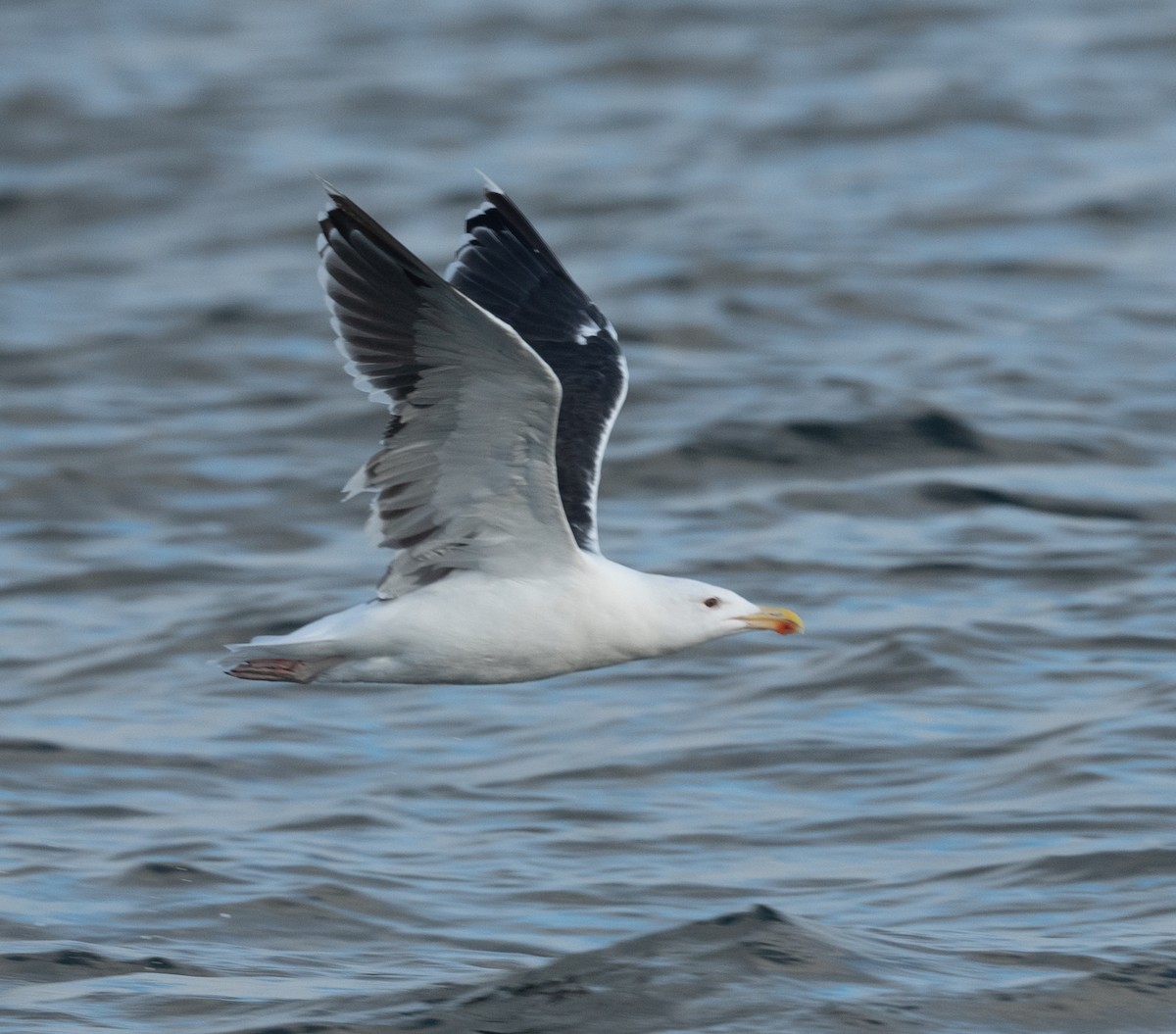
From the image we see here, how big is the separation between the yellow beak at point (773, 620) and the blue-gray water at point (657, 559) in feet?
3.76

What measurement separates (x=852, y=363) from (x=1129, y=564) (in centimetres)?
430

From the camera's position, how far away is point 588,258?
62.0 ft

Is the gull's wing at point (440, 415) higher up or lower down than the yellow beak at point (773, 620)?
higher up

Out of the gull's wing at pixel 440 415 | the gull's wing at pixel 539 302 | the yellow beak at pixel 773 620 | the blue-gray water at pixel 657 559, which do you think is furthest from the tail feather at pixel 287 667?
the gull's wing at pixel 539 302

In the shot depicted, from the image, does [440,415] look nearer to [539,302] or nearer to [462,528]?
[462,528]

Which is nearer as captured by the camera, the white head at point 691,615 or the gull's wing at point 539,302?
the white head at point 691,615

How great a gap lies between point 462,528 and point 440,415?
609mm

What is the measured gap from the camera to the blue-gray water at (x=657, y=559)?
802 cm

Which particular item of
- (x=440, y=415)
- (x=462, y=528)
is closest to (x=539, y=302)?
(x=462, y=528)

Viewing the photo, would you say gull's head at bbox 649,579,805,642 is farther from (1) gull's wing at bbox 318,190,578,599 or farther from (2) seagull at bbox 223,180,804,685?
(1) gull's wing at bbox 318,190,578,599

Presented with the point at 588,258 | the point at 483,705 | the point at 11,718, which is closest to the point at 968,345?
the point at 588,258

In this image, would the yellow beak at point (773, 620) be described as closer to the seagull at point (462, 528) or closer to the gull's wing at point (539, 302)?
the seagull at point (462, 528)

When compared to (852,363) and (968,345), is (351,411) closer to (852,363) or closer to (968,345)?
(852,363)

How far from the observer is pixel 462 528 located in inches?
291
